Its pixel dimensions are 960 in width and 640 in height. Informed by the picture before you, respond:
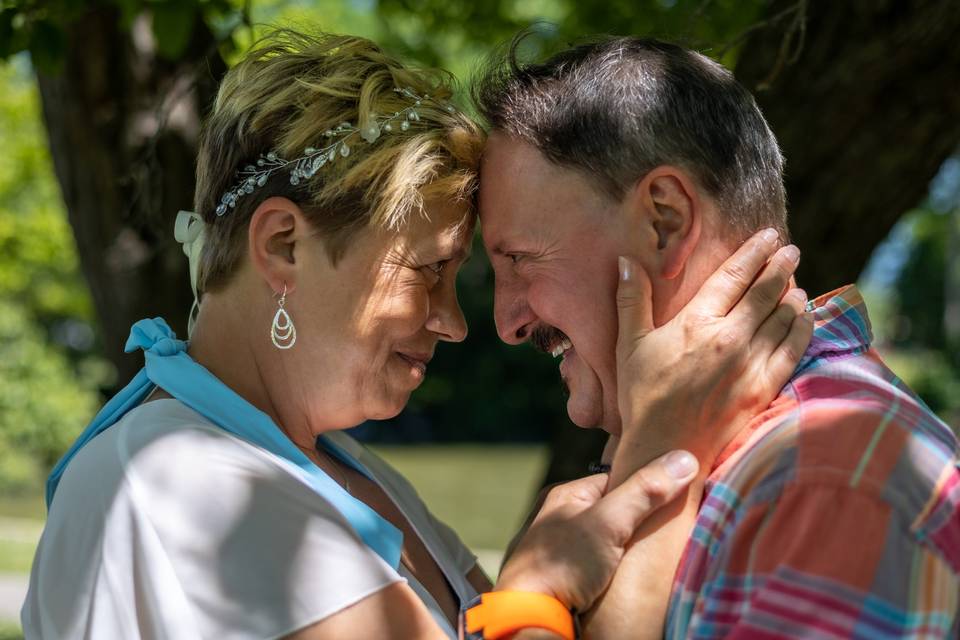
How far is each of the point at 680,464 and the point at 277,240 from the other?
989mm

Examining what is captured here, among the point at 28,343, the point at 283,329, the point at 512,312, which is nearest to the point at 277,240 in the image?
the point at 283,329

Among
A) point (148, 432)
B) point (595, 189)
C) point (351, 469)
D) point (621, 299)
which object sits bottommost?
point (351, 469)

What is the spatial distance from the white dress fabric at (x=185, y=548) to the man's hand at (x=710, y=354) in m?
0.57

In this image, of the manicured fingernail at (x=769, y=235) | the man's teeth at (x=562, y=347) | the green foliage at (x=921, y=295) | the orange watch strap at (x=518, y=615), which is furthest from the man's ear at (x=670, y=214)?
the green foliage at (x=921, y=295)

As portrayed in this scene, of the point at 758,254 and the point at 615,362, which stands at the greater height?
the point at 758,254

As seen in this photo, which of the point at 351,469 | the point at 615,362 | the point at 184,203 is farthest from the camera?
the point at 184,203

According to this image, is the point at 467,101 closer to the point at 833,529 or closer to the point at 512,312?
the point at 512,312

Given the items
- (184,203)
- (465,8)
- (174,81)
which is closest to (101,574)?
(184,203)

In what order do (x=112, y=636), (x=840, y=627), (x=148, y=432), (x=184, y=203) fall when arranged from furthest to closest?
(x=184, y=203) < (x=148, y=432) < (x=112, y=636) < (x=840, y=627)

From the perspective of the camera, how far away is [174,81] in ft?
14.5

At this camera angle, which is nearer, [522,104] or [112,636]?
[112,636]

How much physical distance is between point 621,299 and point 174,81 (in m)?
2.85

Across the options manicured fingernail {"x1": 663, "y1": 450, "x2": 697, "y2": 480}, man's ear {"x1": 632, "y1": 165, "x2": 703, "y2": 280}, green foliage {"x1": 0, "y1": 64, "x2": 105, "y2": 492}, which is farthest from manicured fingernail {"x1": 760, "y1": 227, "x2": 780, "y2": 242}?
green foliage {"x1": 0, "y1": 64, "x2": 105, "y2": 492}

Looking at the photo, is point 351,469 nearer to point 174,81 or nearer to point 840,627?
point 840,627
